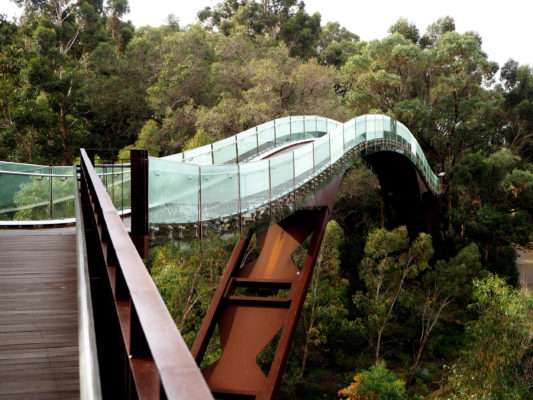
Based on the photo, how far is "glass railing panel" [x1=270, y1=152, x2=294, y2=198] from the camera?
878 cm

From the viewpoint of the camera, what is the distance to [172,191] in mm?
6414

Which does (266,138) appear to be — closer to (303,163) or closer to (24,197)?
(303,163)

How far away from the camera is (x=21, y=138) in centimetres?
2291

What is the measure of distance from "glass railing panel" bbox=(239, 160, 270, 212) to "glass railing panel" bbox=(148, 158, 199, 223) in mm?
1187

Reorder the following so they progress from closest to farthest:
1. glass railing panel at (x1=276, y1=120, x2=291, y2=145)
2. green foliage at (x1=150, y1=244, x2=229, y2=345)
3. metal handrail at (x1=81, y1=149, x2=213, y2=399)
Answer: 1. metal handrail at (x1=81, y1=149, x2=213, y2=399)
2. green foliage at (x1=150, y1=244, x2=229, y2=345)
3. glass railing panel at (x1=276, y1=120, x2=291, y2=145)

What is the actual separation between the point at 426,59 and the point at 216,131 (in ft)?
36.7

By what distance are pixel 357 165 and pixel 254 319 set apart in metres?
16.1

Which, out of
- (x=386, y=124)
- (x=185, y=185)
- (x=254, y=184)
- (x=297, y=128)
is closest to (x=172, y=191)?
(x=185, y=185)

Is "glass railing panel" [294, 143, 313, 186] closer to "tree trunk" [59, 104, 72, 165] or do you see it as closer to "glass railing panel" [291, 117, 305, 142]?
"glass railing panel" [291, 117, 305, 142]

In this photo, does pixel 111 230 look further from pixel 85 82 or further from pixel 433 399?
pixel 85 82

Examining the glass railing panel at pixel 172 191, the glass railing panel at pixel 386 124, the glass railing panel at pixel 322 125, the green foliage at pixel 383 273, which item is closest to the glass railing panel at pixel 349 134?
the glass railing panel at pixel 322 125

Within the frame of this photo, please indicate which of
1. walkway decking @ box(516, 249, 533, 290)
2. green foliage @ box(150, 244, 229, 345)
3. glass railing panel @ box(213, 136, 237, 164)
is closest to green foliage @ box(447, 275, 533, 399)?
glass railing panel @ box(213, 136, 237, 164)

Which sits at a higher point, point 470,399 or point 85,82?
point 85,82

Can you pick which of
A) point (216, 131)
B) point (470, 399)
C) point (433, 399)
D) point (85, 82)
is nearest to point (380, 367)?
point (433, 399)
